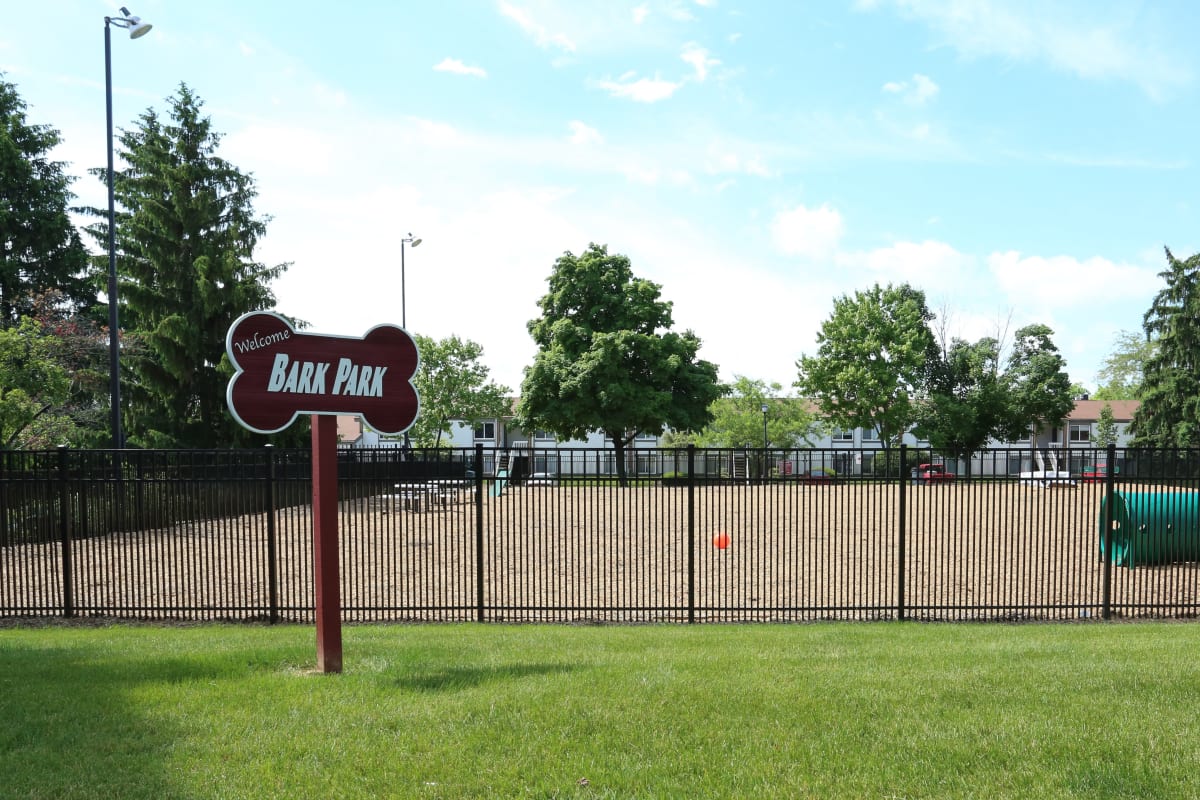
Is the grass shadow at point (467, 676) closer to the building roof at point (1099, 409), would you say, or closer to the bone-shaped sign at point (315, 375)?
the bone-shaped sign at point (315, 375)

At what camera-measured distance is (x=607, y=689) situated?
5797mm

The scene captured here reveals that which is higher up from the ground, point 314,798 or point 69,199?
point 69,199

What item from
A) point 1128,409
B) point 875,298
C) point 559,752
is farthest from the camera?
point 1128,409

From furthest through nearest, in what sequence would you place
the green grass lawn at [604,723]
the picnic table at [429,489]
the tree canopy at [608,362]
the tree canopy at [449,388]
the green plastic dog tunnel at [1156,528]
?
the tree canopy at [449,388], the tree canopy at [608,362], the green plastic dog tunnel at [1156,528], the picnic table at [429,489], the green grass lawn at [604,723]

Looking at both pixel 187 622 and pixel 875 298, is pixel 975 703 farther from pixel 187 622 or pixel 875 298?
pixel 875 298

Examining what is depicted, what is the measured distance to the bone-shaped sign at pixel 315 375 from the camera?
6434mm

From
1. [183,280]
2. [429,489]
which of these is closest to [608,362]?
[183,280]

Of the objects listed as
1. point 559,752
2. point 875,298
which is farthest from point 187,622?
point 875,298

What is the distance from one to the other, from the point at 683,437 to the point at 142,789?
60508 mm

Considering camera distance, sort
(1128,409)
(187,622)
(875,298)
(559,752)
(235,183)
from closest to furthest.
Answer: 1. (559,752)
2. (187,622)
3. (235,183)
4. (875,298)
5. (1128,409)

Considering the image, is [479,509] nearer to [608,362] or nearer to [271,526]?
[271,526]

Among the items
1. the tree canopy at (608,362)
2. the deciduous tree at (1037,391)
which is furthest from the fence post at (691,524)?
the deciduous tree at (1037,391)

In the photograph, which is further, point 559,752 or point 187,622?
point 187,622

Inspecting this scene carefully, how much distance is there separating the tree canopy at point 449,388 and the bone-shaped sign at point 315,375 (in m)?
53.0
